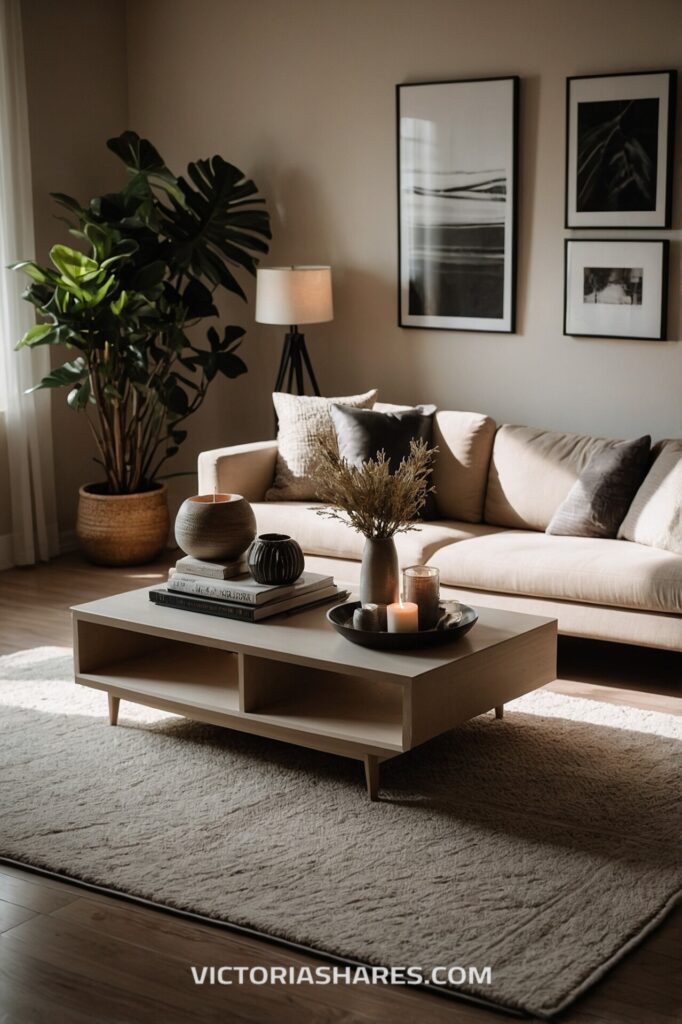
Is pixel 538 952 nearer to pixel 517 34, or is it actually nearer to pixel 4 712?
pixel 4 712

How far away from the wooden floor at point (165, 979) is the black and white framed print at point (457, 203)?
11.3 ft

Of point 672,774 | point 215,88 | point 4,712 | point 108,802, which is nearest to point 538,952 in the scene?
point 672,774

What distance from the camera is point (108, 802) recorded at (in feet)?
11.1

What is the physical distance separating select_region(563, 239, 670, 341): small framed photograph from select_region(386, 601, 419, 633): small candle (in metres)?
2.30

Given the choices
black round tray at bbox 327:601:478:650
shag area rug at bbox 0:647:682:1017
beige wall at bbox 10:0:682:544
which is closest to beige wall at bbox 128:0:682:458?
beige wall at bbox 10:0:682:544

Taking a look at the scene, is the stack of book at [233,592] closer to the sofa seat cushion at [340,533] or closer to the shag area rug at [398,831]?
the shag area rug at [398,831]

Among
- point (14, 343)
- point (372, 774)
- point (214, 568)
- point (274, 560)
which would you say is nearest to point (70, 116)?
point (14, 343)

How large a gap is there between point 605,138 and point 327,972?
12.4ft

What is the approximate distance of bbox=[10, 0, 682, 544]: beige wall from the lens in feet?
17.5

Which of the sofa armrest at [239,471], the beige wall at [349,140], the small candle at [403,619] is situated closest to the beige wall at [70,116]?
the beige wall at [349,140]

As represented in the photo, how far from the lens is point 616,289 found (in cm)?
530

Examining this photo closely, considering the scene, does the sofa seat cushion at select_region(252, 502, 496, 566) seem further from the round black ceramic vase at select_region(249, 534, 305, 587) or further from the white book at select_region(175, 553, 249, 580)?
the round black ceramic vase at select_region(249, 534, 305, 587)

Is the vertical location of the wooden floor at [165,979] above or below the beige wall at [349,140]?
below

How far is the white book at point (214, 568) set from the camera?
3875mm
